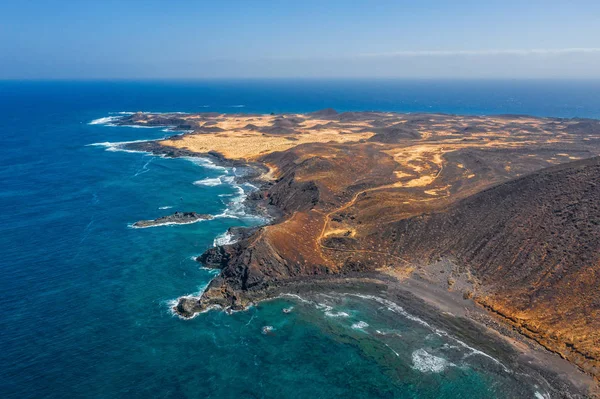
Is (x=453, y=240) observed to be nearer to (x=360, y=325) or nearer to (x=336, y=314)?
(x=360, y=325)

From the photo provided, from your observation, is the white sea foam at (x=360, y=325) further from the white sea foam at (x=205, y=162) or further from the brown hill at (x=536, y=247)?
the white sea foam at (x=205, y=162)

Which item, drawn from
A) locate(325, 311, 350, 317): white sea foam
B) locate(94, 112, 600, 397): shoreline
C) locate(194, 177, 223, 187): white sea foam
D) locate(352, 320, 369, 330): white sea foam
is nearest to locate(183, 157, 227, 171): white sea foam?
locate(194, 177, 223, 187): white sea foam

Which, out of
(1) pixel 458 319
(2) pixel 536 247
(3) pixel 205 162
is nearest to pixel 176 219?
(3) pixel 205 162

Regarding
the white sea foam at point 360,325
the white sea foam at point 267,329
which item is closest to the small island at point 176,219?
the white sea foam at point 267,329

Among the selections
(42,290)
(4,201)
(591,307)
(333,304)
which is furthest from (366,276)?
(4,201)

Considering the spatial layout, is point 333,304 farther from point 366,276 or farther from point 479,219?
point 479,219
